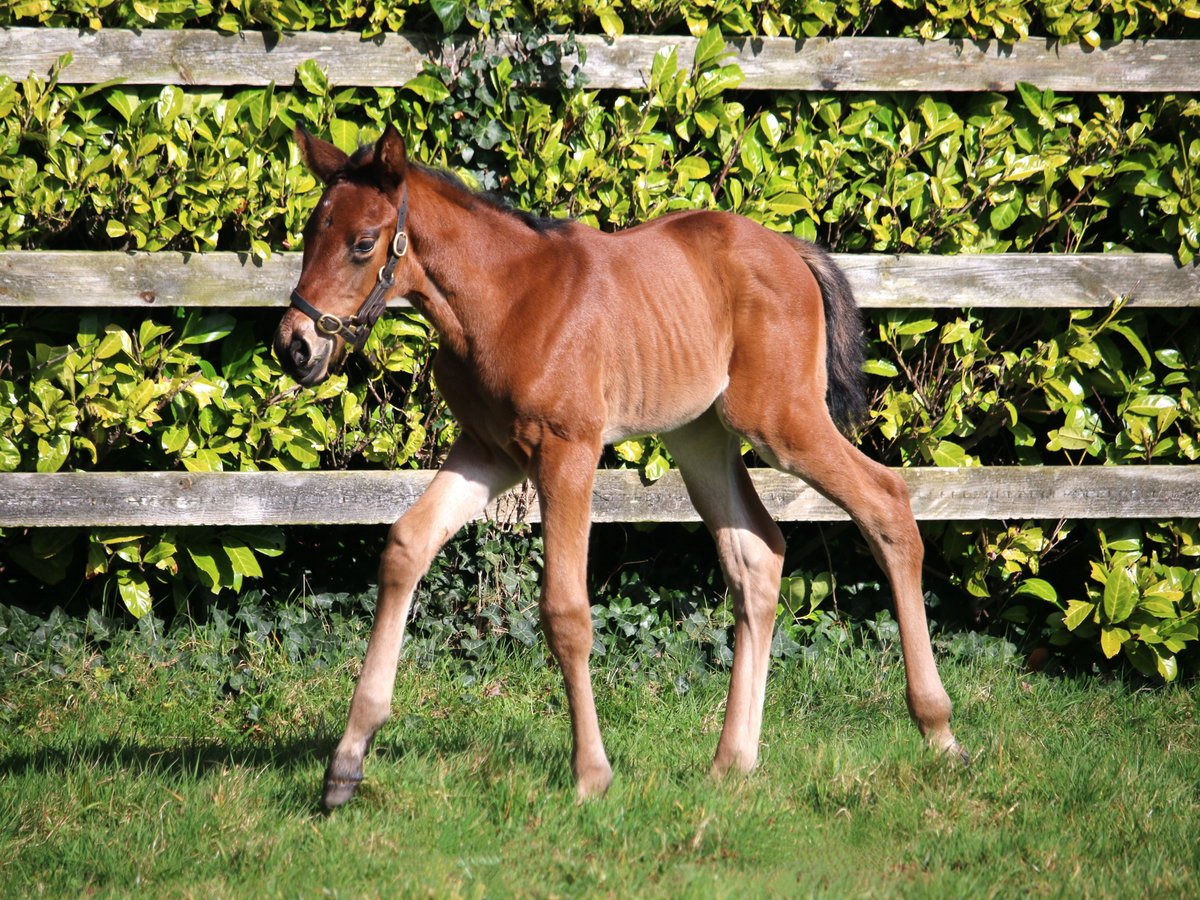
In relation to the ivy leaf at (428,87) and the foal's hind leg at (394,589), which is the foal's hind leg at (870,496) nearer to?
the foal's hind leg at (394,589)

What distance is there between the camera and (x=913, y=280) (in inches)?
200

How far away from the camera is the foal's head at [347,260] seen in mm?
3404

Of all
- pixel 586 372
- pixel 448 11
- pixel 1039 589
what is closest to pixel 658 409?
pixel 586 372

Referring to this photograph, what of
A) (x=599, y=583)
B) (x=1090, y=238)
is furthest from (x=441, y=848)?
(x=1090, y=238)

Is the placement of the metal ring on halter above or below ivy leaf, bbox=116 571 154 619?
above

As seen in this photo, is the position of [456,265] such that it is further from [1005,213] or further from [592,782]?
[1005,213]

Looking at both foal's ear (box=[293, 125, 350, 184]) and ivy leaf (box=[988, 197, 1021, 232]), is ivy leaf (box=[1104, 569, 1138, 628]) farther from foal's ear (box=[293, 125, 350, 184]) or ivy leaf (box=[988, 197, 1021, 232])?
foal's ear (box=[293, 125, 350, 184])

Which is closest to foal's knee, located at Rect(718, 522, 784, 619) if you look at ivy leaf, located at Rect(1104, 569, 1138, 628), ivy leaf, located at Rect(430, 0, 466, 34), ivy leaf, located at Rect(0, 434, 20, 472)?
ivy leaf, located at Rect(1104, 569, 1138, 628)

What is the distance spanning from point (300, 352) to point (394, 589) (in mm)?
805

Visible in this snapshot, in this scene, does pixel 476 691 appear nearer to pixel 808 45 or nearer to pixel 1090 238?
pixel 808 45

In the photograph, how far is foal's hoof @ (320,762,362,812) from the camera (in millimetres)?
3619

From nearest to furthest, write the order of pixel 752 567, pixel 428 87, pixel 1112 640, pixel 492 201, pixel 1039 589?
pixel 492 201 → pixel 752 567 → pixel 428 87 → pixel 1112 640 → pixel 1039 589

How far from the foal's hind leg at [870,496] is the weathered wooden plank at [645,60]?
1.62m

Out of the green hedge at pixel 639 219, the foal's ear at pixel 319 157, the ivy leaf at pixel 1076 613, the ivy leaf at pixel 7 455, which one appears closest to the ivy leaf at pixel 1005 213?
the green hedge at pixel 639 219
